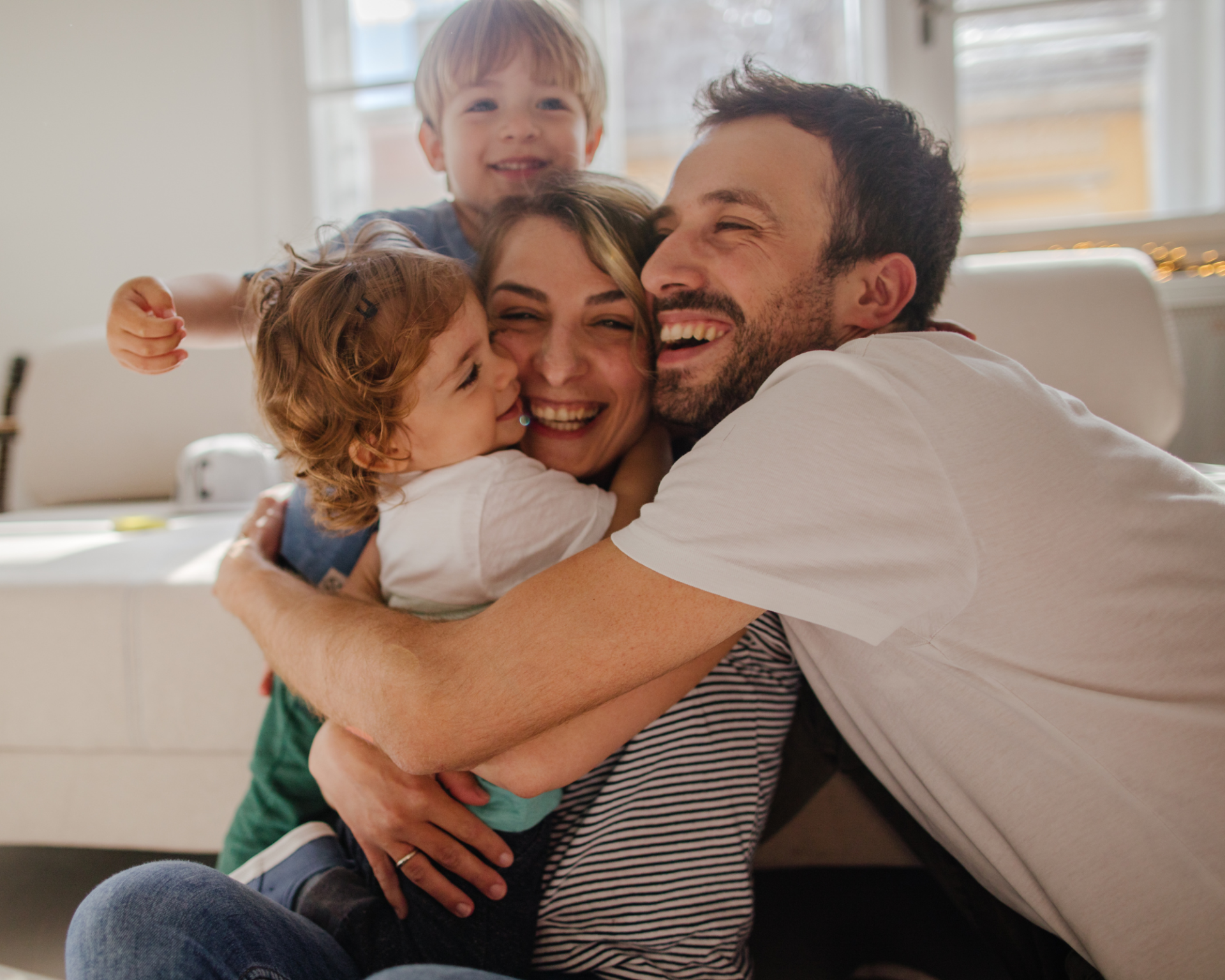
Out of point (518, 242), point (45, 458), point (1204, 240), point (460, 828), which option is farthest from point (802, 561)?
point (1204, 240)

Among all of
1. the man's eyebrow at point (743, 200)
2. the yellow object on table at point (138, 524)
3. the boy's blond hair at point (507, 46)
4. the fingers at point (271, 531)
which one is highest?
the boy's blond hair at point (507, 46)

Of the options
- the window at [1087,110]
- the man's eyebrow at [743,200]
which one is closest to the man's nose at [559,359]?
the man's eyebrow at [743,200]

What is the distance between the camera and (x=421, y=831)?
883mm

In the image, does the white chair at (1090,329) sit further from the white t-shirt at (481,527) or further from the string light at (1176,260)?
the white t-shirt at (481,527)

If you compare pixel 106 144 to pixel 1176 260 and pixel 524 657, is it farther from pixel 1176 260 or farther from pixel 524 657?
pixel 1176 260

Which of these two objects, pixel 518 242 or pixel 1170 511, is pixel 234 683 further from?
pixel 1170 511

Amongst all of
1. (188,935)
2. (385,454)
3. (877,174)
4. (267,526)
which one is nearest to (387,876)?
(188,935)

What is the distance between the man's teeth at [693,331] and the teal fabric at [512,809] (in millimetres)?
570

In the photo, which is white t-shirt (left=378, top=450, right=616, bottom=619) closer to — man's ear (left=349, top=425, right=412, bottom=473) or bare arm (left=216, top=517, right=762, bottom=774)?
man's ear (left=349, top=425, right=412, bottom=473)

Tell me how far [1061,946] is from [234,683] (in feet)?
3.92

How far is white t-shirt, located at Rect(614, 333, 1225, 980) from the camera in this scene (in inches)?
26.0

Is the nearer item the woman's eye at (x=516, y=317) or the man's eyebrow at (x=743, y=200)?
the man's eyebrow at (x=743, y=200)

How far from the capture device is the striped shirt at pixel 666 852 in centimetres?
88

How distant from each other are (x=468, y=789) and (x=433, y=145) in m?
1.20
